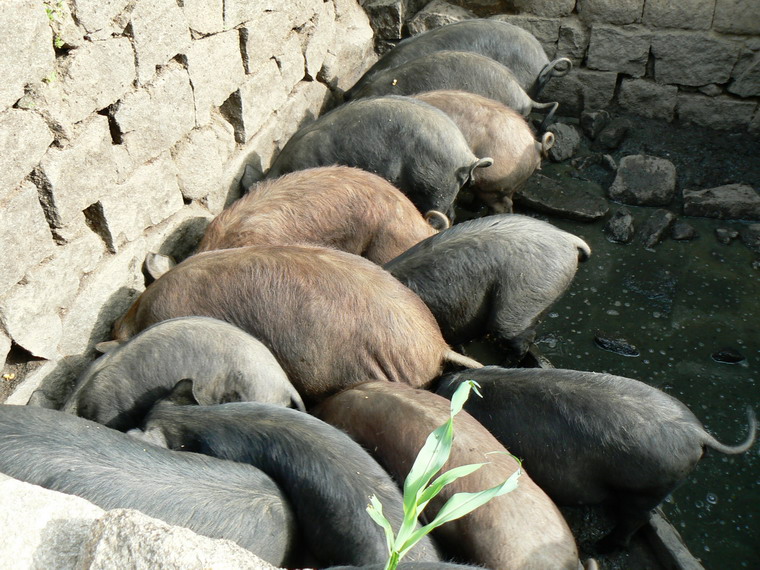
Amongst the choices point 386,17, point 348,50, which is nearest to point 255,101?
point 348,50

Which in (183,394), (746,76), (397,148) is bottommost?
(746,76)

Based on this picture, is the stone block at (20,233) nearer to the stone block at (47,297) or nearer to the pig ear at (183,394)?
the stone block at (47,297)

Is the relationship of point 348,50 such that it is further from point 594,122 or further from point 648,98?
point 648,98

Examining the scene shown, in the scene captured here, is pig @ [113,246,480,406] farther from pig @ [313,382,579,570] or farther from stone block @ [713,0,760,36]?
stone block @ [713,0,760,36]

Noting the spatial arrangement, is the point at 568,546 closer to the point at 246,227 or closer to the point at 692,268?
the point at 246,227

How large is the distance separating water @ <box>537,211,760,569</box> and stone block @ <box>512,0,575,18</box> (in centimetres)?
195

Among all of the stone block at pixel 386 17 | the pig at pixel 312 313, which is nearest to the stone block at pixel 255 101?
the pig at pixel 312 313

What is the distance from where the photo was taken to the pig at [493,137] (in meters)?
4.81

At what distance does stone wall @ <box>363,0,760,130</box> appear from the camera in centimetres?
593

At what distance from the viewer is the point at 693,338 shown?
4383 mm

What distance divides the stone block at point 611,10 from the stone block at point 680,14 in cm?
7

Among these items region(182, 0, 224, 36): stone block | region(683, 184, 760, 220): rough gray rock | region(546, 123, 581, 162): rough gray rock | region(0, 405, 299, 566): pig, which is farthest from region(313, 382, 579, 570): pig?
region(546, 123, 581, 162): rough gray rock

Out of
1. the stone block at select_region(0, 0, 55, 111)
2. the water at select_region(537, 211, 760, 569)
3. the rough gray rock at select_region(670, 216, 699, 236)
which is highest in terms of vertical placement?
the stone block at select_region(0, 0, 55, 111)

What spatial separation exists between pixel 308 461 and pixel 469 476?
0.58m
